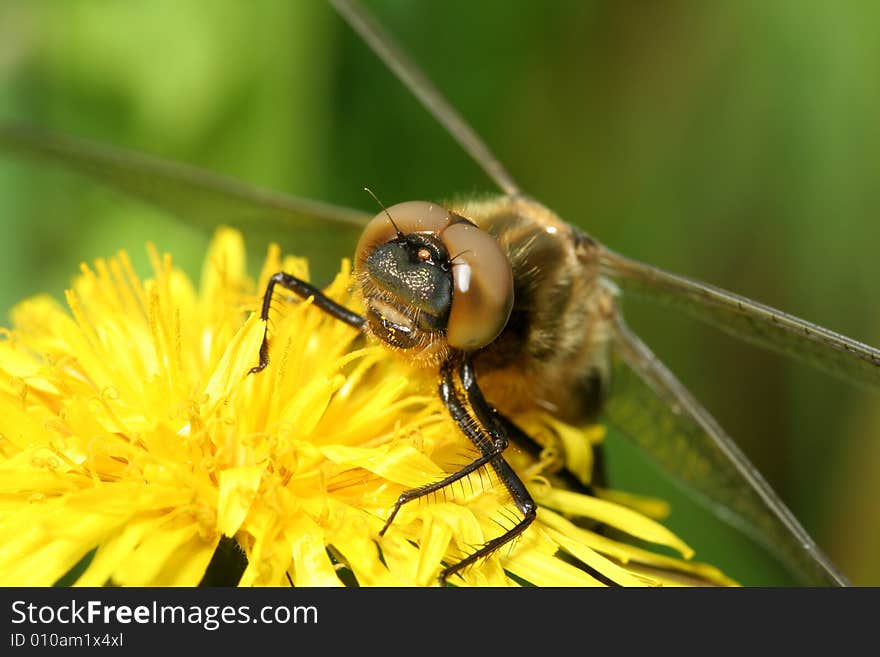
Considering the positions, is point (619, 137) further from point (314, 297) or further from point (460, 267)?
point (460, 267)

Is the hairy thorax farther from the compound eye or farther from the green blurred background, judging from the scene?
the green blurred background

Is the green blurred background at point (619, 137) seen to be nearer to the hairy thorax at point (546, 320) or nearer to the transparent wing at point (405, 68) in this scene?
the transparent wing at point (405, 68)

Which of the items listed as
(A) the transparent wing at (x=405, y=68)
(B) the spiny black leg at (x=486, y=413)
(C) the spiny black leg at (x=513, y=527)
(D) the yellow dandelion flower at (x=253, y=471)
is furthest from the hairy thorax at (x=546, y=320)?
(A) the transparent wing at (x=405, y=68)

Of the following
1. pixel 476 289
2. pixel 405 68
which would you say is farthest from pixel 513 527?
pixel 405 68

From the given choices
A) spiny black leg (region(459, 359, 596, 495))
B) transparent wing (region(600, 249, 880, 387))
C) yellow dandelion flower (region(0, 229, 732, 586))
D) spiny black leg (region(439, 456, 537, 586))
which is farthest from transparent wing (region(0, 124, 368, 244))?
spiny black leg (region(439, 456, 537, 586))

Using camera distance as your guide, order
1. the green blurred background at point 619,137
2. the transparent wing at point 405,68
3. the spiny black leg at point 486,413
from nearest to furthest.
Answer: the spiny black leg at point 486,413, the transparent wing at point 405,68, the green blurred background at point 619,137

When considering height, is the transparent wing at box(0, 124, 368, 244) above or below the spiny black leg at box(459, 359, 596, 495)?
above

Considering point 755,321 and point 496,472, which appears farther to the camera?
point 755,321
